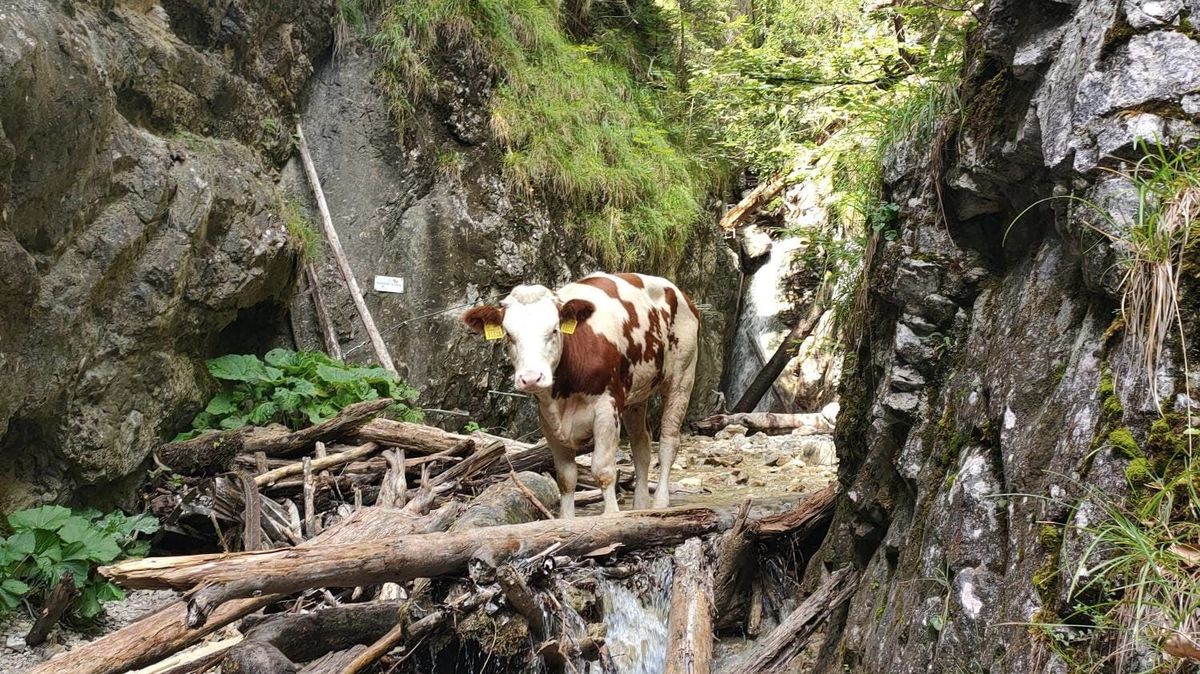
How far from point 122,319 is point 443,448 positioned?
2.66 m

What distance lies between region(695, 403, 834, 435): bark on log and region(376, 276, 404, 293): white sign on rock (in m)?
5.38

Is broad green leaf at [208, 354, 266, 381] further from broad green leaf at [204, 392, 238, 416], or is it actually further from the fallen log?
the fallen log

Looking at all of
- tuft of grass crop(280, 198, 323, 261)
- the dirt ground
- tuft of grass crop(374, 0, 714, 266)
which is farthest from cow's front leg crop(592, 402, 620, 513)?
tuft of grass crop(374, 0, 714, 266)

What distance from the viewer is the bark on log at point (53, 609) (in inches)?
182

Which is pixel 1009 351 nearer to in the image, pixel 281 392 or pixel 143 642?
pixel 143 642

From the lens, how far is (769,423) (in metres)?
13.6

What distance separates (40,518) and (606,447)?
3592 millimetres

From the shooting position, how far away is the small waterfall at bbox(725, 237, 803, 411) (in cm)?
1608

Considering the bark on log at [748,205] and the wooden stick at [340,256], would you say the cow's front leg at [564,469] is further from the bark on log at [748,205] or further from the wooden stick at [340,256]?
the bark on log at [748,205]

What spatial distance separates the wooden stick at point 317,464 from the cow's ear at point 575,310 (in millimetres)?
Result: 2279

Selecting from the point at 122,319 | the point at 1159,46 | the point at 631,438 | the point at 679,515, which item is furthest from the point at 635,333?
the point at 1159,46

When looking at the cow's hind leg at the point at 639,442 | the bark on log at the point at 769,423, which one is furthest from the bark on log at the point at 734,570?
the bark on log at the point at 769,423

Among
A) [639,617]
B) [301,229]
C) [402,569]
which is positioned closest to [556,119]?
[301,229]

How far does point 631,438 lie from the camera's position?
770cm
